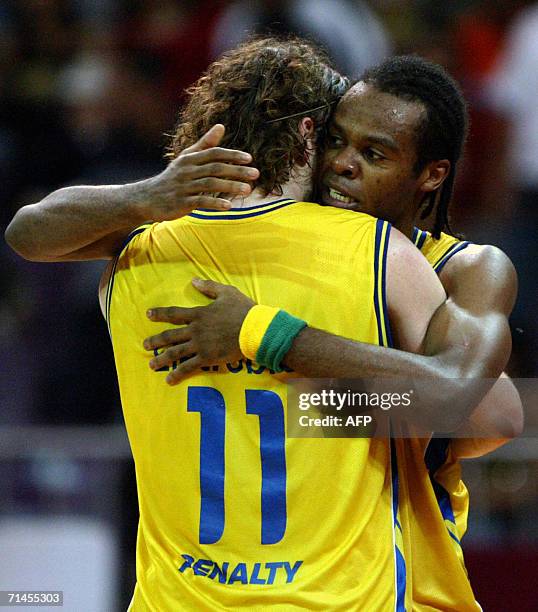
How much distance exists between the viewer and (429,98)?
8.55 feet

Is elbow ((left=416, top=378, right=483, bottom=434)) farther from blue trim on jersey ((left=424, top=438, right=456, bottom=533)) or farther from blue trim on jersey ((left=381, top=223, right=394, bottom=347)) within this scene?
blue trim on jersey ((left=424, top=438, right=456, bottom=533))

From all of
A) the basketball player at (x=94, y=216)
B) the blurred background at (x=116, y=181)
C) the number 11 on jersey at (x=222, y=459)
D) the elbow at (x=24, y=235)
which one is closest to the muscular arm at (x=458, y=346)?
the number 11 on jersey at (x=222, y=459)

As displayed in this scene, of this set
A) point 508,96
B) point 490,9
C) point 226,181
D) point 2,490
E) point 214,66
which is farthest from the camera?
point 490,9

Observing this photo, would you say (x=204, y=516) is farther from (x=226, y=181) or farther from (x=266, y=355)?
(x=226, y=181)

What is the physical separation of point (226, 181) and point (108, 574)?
2007 mm

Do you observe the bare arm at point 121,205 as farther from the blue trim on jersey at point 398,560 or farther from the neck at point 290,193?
the blue trim on jersey at point 398,560

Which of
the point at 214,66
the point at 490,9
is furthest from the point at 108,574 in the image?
the point at 490,9

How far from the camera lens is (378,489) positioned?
2.29 metres

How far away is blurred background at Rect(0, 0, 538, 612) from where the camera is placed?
3861 millimetres

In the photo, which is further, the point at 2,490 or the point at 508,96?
the point at 508,96

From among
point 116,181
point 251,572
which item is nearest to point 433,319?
point 251,572

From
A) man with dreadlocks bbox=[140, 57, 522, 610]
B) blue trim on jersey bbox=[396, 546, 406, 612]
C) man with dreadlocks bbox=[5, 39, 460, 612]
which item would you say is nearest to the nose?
man with dreadlocks bbox=[140, 57, 522, 610]

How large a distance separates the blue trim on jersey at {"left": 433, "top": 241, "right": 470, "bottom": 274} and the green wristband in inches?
18.9

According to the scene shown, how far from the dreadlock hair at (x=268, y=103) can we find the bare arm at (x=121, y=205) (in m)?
0.16
